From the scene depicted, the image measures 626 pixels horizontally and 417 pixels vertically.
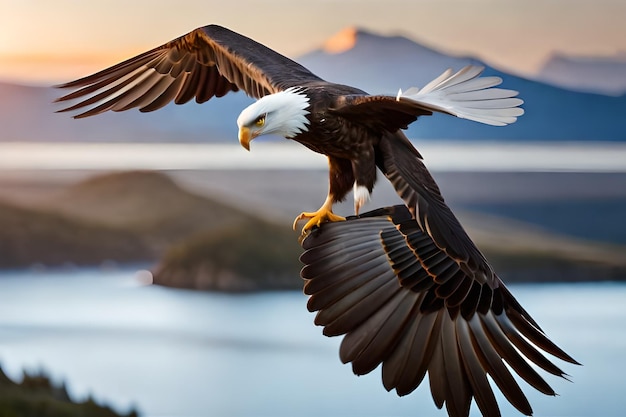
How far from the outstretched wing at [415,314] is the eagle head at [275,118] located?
0.15m

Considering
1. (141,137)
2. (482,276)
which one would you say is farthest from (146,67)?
(141,137)

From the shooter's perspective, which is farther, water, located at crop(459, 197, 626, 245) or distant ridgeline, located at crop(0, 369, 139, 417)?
water, located at crop(459, 197, 626, 245)

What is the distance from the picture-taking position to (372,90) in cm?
265

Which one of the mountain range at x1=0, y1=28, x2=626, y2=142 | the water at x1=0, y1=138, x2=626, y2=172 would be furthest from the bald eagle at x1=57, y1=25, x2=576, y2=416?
the water at x1=0, y1=138, x2=626, y2=172

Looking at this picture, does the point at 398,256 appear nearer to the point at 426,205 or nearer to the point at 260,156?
the point at 426,205

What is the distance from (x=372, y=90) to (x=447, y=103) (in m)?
1.73

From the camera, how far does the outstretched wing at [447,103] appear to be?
92 centimetres

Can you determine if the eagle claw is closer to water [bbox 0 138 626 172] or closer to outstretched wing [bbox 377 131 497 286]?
outstretched wing [bbox 377 131 497 286]

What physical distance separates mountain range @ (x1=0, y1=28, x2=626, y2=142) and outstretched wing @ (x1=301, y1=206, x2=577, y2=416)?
5.23 ft

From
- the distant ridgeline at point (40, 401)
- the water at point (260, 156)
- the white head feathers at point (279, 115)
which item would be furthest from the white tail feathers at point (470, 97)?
the distant ridgeline at point (40, 401)

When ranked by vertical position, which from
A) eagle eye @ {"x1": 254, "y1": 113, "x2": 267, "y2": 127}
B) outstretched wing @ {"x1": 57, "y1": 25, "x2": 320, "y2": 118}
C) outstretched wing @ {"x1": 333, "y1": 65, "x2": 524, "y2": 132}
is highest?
outstretched wing @ {"x1": 57, "y1": 25, "x2": 320, "y2": 118}

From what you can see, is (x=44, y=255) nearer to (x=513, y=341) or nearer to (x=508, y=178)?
(x=508, y=178)

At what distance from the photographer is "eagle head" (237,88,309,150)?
994 mm

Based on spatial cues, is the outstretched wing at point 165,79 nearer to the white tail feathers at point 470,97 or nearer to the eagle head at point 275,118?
the eagle head at point 275,118
